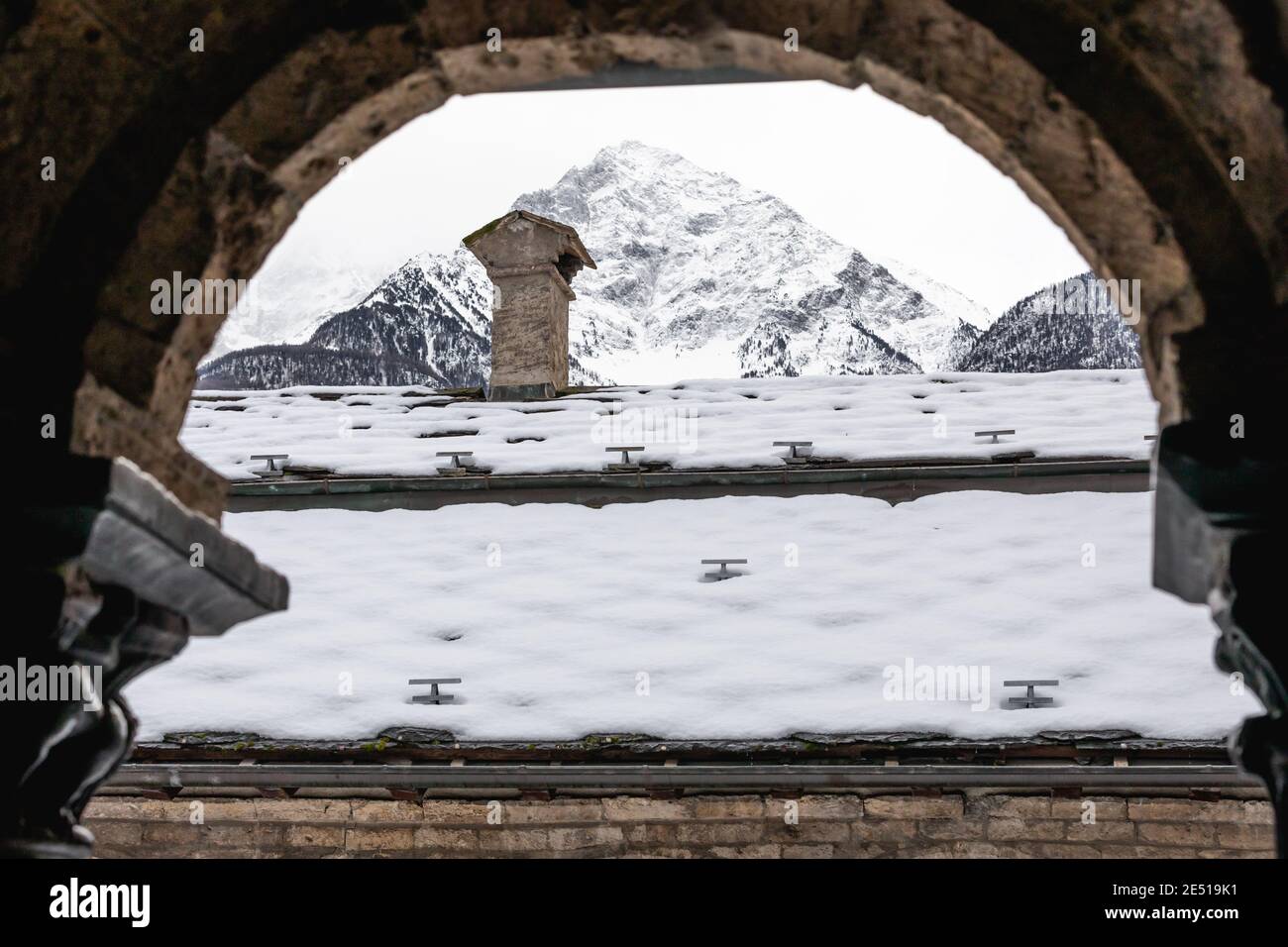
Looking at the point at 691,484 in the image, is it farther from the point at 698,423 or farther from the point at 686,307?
the point at 686,307

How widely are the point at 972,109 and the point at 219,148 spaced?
1396 millimetres

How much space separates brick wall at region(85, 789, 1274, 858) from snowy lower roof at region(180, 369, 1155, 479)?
3.32 metres

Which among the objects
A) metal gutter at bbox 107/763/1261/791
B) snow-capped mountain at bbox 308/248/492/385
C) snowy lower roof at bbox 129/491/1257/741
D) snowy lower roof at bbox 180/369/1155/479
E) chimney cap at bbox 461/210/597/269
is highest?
snow-capped mountain at bbox 308/248/492/385

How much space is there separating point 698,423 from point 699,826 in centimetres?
441

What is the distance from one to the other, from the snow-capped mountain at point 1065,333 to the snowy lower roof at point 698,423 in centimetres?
720

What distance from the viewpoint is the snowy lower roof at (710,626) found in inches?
235

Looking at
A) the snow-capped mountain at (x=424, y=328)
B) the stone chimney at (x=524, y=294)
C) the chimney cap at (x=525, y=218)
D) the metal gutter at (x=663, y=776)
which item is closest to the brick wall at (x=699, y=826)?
the metal gutter at (x=663, y=776)

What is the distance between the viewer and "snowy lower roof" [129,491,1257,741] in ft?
19.6

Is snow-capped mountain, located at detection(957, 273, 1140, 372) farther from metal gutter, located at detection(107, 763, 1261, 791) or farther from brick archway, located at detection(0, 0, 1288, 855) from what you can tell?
brick archway, located at detection(0, 0, 1288, 855)

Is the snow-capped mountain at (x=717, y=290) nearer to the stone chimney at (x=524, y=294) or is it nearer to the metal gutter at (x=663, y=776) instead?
the stone chimney at (x=524, y=294)

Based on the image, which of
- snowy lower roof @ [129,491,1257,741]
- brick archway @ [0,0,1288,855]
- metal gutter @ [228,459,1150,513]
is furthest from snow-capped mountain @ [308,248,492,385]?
brick archway @ [0,0,1288,855]

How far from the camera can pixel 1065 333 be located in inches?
703
